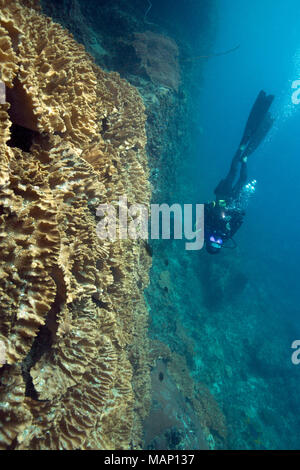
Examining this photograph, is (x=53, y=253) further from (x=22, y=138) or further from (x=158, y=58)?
(x=158, y=58)

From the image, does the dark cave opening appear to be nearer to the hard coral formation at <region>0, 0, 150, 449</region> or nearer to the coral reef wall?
the hard coral formation at <region>0, 0, 150, 449</region>

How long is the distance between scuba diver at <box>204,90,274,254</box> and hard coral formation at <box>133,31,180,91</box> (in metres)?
4.96

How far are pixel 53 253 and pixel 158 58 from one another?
11062 millimetres

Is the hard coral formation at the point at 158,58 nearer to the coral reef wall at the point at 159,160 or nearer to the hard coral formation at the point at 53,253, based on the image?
the coral reef wall at the point at 159,160

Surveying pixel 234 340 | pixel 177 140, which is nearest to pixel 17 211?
pixel 177 140

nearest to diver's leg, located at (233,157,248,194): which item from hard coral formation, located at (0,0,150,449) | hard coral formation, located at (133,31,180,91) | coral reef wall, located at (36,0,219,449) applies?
coral reef wall, located at (36,0,219,449)

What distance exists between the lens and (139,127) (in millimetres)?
5258

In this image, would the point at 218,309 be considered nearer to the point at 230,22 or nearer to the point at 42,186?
the point at 42,186

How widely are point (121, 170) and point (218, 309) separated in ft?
51.0

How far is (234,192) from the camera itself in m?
13.6

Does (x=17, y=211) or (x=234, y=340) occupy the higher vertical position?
(x=17, y=211)

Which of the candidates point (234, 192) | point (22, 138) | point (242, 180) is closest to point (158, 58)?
point (242, 180)

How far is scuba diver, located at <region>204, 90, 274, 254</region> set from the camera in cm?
950

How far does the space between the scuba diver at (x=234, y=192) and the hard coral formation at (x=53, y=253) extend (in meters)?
6.15
